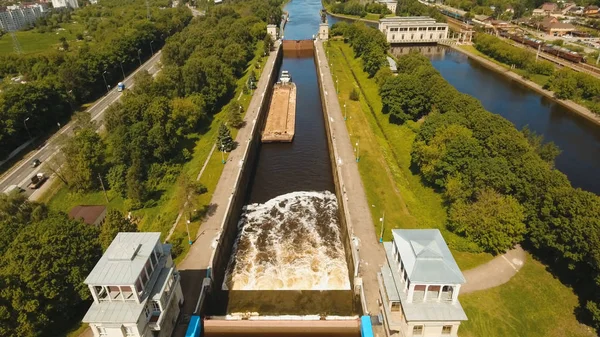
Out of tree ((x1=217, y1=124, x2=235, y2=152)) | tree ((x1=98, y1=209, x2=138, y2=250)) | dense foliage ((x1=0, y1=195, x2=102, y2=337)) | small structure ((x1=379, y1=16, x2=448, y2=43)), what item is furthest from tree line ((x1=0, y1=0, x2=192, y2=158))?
small structure ((x1=379, y1=16, x2=448, y2=43))

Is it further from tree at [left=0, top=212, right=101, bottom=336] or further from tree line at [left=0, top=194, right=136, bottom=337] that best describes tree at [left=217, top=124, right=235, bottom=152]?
tree at [left=0, top=212, right=101, bottom=336]

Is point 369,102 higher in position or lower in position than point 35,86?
lower

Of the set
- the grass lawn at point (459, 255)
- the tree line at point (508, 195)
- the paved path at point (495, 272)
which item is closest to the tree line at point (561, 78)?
the tree line at point (508, 195)

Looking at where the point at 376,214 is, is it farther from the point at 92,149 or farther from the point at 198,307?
the point at 92,149

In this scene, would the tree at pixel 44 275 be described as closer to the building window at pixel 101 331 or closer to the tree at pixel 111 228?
the tree at pixel 111 228

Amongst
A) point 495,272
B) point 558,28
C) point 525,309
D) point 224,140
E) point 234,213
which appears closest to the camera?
point 525,309

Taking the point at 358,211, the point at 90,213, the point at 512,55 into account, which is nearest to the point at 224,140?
the point at 90,213

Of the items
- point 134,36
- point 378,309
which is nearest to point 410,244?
point 378,309

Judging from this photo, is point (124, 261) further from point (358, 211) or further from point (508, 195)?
point (508, 195)

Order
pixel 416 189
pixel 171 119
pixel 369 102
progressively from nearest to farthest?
pixel 416 189 → pixel 171 119 → pixel 369 102
